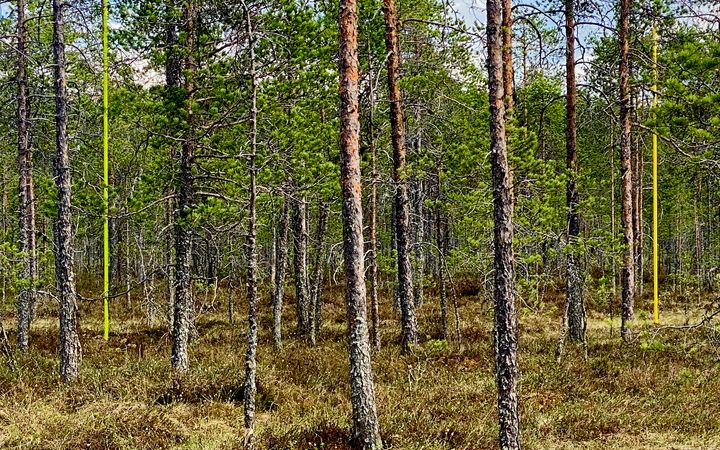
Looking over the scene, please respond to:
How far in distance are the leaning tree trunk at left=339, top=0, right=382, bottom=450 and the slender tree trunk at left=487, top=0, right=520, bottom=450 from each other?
1.64 m

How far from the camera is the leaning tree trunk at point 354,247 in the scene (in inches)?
283

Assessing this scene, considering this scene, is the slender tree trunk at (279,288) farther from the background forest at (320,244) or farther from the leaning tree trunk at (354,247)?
the leaning tree trunk at (354,247)

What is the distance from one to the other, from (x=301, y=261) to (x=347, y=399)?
22.4ft

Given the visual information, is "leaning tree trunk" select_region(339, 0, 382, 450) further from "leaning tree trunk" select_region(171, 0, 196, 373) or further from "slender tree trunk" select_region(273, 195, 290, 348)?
"slender tree trunk" select_region(273, 195, 290, 348)

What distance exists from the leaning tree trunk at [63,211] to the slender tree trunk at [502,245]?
7.95m

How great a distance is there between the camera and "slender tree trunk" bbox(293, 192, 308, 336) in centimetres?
1595

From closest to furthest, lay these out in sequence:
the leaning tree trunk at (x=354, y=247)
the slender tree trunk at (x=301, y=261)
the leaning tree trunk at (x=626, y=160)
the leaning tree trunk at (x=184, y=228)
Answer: the leaning tree trunk at (x=354, y=247) < the leaning tree trunk at (x=184, y=228) < the leaning tree trunk at (x=626, y=160) < the slender tree trunk at (x=301, y=261)

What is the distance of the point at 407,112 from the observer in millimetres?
19688

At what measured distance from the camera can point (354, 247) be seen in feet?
23.7

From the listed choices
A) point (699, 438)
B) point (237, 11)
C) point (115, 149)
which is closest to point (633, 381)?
point (699, 438)

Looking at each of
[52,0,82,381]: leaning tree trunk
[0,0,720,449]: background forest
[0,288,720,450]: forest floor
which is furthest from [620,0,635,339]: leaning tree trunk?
[52,0,82,381]: leaning tree trunk

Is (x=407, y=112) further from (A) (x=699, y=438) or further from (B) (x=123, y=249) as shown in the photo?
(B) (x=123, y=249)

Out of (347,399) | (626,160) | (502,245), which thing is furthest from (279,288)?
(502,245)

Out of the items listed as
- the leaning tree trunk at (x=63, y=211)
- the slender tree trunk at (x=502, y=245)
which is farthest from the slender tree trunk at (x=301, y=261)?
the slender tree trunk at (x=502, y=245)
